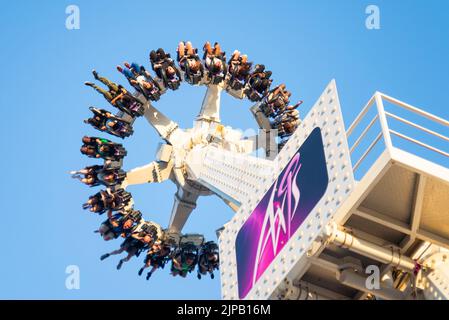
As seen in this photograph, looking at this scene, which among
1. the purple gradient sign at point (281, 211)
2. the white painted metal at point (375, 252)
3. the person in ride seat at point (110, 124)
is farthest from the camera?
the person in ride seat at point (110, 124)

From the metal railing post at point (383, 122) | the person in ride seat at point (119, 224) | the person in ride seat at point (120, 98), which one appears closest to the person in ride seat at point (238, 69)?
the person in ride seat at point (120, 98)

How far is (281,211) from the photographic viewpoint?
13.9 m

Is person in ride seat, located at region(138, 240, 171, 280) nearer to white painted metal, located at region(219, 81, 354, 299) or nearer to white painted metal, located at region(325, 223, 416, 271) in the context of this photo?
white painted metal, located at region(219, 81, 354, 299)

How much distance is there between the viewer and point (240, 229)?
50.6 feet

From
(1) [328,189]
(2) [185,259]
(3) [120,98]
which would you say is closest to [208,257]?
(2) [185,259]

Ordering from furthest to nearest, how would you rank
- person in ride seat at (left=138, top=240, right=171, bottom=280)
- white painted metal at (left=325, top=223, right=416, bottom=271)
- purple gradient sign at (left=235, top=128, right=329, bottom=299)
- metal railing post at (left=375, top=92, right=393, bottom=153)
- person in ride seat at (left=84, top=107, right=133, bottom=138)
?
1. person in ride seat at (left=138, top=240, right=171, bottom=280)
2. person in ride seat at (left=84, top=107, right=133, bottom=138)
3. purple gradient sign at (left=235, top=128, right=329, bottom=299)
4. white painted metal at (left=325, top=223, right=416, bottom=271)
5. metal railing post at (left=375, top=92, right=393, bottom=153)

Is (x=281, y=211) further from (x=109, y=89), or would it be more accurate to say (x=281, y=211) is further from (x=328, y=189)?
(x=109, y=89)

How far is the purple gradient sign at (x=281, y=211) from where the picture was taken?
1297 centimetres

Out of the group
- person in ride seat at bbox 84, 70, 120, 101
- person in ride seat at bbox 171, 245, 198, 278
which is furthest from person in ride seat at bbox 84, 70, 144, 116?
person in ride seat at bbox 171, 245, 198, 278

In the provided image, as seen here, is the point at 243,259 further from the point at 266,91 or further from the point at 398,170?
the point at 266,91

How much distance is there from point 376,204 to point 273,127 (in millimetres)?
22689

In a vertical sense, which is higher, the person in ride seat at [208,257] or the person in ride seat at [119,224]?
the person in ride seat at [119,224]

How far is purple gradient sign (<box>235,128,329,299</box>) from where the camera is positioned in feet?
42.5

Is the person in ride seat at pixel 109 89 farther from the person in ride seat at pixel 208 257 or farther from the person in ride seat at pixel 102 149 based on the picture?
the person in ride seat at pixel 208 257
